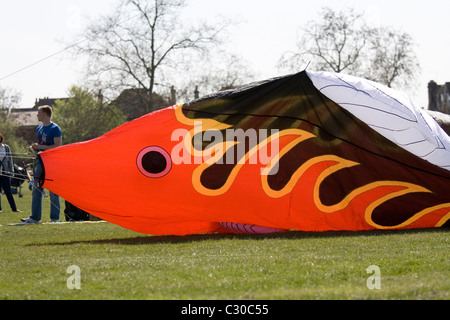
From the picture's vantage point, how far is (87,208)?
1020 cm

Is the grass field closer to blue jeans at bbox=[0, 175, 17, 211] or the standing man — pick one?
the standing man

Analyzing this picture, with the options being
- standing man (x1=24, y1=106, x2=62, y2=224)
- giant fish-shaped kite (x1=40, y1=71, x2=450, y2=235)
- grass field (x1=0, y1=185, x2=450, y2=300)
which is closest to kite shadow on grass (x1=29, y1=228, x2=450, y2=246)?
grass field (x1=0, y1=185, x2=450, y2=300)

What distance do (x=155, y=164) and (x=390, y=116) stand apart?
332 cm

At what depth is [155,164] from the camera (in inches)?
395

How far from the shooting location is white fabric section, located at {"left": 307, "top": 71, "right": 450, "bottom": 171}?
33.2 ft

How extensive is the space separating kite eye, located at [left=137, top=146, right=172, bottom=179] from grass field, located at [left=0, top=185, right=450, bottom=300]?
0.89m

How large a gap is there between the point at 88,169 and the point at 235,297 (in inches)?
199

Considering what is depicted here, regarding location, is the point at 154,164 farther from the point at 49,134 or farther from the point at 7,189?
the point at 7,189

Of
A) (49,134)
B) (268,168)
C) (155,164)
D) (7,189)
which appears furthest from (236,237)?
(7,189)

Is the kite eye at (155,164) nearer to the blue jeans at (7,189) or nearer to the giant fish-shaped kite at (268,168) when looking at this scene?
the giant fish-shaped kite at (268,168)

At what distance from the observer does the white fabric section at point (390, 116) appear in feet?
33.2

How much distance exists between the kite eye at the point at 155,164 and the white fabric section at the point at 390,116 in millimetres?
2353
